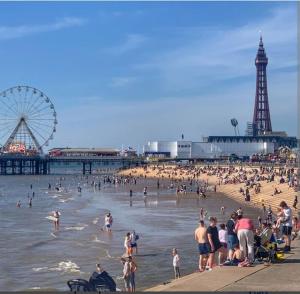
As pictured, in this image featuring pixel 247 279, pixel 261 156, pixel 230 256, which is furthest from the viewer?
pixel 261 156

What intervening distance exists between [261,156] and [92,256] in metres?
116

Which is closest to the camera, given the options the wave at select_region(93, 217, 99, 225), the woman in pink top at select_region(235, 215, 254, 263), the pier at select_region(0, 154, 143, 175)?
the woman in pink top at select_region(235, 215, 254, 263)

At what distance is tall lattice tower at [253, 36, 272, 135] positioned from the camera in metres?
177

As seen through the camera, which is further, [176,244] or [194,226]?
[194,226]

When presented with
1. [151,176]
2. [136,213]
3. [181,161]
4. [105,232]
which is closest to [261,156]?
[181,161]

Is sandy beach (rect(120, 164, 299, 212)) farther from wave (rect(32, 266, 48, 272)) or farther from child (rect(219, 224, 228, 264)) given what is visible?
child (rect(219, 224, 228, 264))

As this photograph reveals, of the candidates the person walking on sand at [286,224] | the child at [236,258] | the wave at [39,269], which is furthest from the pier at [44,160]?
the child at [236,258]

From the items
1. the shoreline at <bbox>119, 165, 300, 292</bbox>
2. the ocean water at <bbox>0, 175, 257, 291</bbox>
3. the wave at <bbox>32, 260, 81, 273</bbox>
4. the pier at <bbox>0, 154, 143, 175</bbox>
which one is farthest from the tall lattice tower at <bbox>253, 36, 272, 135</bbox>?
the wave at <bbox>32, 260, 81, 273</bbox>

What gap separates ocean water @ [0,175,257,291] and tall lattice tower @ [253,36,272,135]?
437ft

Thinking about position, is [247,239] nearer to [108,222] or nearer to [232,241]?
[232,241]

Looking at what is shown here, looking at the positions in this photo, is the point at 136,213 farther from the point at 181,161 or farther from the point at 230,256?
the point at 181,161

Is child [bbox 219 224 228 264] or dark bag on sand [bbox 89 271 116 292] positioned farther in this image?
child [bbox 219 224 228 264]

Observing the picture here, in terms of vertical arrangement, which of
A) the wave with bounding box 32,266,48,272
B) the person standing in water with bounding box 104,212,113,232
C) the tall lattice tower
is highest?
the tall lattice tower

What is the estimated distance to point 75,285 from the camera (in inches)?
420
